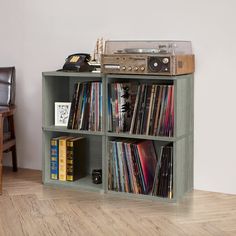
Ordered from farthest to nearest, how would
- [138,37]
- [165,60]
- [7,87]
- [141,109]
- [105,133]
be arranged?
[7,87] → [138,37] → [105,133] → [141,109] → [165,60]

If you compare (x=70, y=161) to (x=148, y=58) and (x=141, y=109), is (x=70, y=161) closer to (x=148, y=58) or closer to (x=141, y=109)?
(x=141, y=109)

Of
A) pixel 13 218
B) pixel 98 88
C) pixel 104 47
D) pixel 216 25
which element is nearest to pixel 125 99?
pixel 98 88

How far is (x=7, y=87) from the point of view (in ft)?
14.8

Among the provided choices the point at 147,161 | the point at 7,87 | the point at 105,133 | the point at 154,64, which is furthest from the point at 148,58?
the point at 7,87

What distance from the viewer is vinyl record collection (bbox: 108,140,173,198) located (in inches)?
150

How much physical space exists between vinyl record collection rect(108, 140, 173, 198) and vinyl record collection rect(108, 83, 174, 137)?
0.40 ft

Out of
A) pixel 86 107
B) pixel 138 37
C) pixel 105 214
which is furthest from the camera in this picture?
pixel 138 37

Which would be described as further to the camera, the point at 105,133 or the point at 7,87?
the point at 7,87

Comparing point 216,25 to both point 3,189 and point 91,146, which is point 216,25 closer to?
point 91,146

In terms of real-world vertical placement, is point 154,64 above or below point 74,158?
above

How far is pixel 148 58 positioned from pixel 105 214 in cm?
106

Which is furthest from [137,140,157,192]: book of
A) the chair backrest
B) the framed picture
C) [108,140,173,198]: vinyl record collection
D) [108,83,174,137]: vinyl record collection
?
the chair backrest

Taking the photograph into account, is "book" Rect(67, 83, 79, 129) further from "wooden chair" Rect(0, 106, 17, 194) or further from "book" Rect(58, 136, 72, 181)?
"wooden chair" Rect(0, 106, 17, 194)

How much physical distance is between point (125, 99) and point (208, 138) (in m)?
0.68
